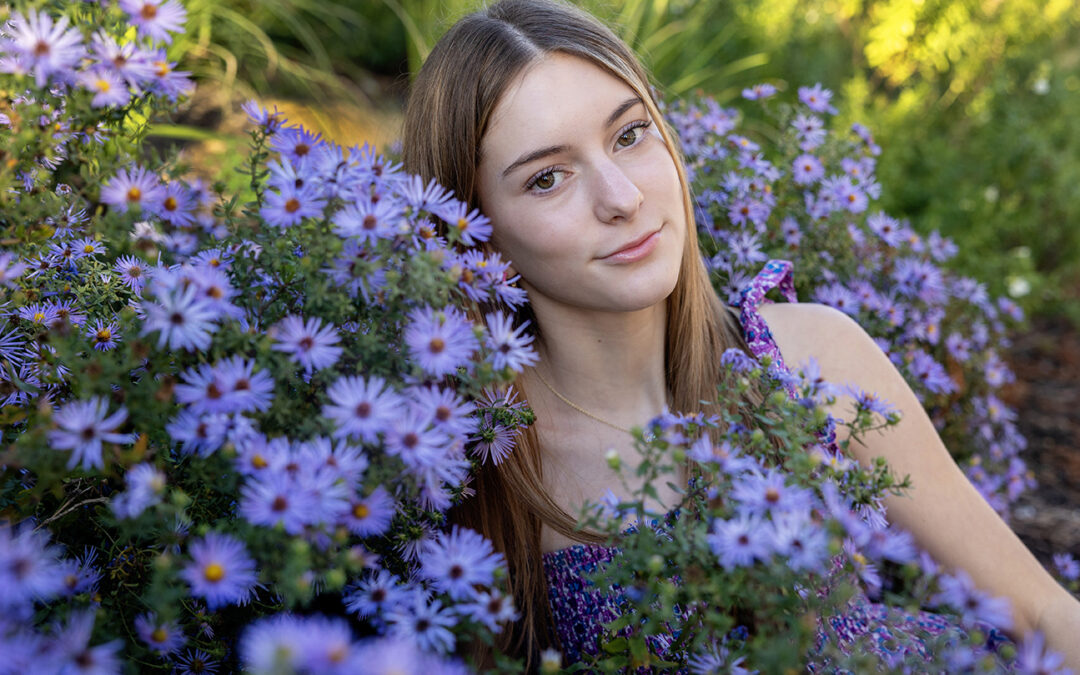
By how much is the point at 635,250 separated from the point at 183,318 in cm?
80

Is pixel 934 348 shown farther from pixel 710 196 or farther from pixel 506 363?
pixel 506 363

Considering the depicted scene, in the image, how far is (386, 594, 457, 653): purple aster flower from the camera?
35.4 inches

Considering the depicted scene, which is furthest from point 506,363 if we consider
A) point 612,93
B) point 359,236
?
point 612,93

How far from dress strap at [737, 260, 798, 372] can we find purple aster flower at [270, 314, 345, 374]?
1.01m

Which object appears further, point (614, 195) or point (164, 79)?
point (614, 195)

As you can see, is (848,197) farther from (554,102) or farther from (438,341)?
(438,341)

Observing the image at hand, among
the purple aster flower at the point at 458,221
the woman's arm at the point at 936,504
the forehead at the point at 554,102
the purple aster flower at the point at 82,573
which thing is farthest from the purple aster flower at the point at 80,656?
the woman's arm at the point at 936,504

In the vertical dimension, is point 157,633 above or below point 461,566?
below

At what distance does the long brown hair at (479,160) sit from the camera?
1.52m

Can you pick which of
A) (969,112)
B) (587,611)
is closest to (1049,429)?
(969,112)

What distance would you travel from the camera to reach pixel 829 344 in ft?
5.67

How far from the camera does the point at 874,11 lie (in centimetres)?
439

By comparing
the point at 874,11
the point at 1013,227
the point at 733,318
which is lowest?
the point at 733,318

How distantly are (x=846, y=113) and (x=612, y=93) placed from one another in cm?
225
